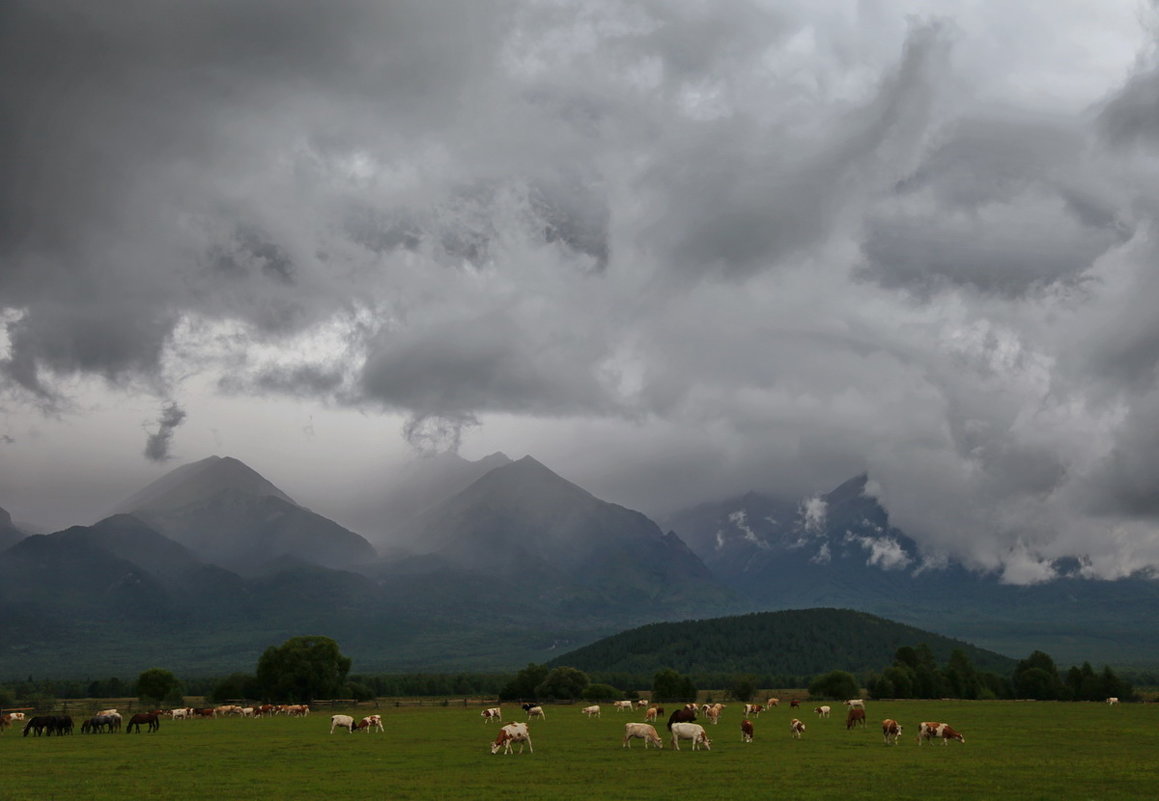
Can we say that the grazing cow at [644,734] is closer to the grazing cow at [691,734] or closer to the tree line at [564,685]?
the grazing cow at [691,734]

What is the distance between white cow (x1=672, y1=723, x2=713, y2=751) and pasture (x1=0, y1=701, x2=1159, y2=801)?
871 mm

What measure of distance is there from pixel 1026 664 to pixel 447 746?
136 m

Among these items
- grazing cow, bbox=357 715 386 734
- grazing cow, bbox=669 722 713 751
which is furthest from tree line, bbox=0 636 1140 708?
grazing cow, bbox=669 722 713 751

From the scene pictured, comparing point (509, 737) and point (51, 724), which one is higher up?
point (509, 737)

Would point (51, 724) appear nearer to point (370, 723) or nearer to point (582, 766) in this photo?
point (370, 723)

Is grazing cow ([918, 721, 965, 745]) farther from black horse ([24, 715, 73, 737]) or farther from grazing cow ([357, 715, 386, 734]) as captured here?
black horse ([24, 715, 73, 737])

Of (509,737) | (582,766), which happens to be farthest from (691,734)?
(582,766)

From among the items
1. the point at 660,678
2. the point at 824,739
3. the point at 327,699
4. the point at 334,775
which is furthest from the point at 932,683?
the point at 334,775

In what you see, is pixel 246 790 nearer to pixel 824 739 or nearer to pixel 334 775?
pixel 334 775

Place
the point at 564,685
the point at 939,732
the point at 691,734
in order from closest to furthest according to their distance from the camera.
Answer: the point at 691,734 < the point at 939,732 < the point at 564,685

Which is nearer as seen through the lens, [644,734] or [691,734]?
[691,734]

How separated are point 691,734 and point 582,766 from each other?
9226 mm

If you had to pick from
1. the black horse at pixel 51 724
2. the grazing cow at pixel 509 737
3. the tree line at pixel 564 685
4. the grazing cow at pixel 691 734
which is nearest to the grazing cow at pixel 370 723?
the black horse at pixel 51 724

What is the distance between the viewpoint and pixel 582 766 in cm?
3559
